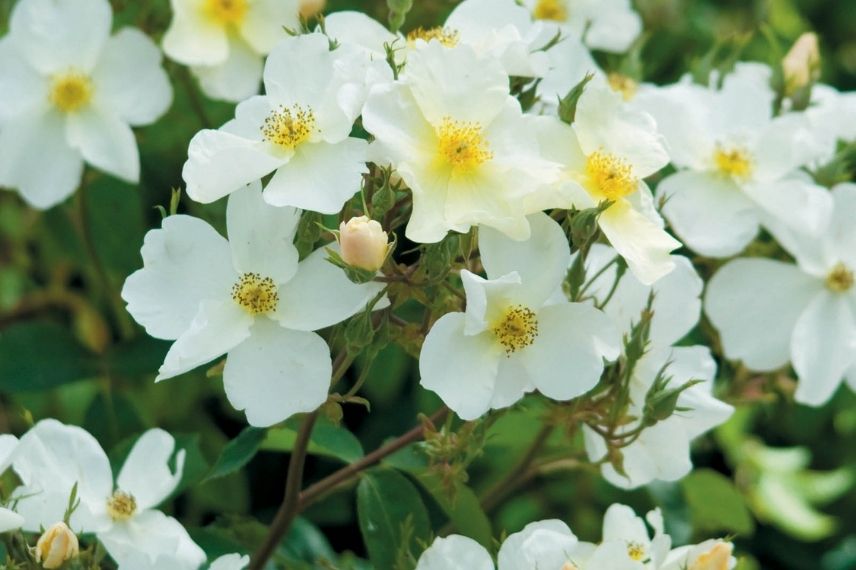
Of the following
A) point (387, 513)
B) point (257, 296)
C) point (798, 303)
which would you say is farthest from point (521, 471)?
point (257, 296)

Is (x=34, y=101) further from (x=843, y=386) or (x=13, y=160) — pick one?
(x=843, y=386)

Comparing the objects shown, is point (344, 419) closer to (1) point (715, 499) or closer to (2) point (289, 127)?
(1) point (715, 499)

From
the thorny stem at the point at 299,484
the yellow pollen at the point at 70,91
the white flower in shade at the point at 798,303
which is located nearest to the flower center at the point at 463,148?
the thorny stem at the point at 299,484

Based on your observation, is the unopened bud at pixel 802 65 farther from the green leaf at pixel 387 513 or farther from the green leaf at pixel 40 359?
the green leaf at pixel 40 359

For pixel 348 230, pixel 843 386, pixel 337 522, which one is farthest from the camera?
pixel 843 386

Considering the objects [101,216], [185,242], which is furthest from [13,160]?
[185,242]

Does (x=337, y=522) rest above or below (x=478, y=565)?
below
